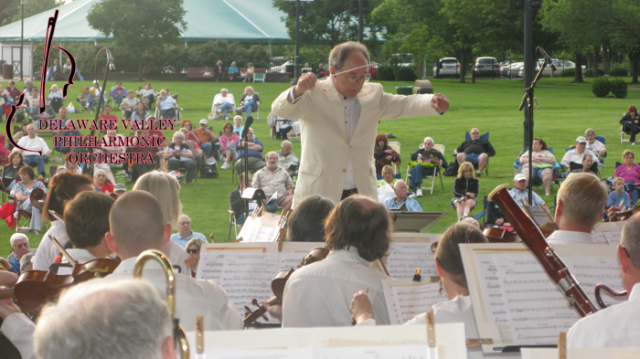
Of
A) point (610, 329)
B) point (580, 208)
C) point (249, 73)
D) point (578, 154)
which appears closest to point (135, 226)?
point (610, 329)

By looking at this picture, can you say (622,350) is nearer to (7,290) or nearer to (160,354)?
(160,354)

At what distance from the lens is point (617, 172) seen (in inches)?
492

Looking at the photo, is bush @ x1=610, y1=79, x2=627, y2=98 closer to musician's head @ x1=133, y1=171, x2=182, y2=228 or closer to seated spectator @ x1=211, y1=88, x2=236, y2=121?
seated spectator @ x1=211, y1=88, x2=236, y2=121

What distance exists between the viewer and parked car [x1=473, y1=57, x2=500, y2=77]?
4672 cm

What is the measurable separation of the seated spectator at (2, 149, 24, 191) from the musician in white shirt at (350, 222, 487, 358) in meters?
11.2

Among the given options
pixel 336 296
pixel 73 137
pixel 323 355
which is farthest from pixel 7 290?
pixel 73 137

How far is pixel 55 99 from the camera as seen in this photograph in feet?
79.9

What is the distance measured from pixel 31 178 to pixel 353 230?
32.5 ft

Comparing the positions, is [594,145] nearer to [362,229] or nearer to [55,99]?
[362,229]

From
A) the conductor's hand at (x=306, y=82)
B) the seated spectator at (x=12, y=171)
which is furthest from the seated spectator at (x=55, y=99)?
the conductor's hand at (x=306, y=82)

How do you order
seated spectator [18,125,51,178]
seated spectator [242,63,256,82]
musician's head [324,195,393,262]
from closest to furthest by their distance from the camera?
musician's head [324,195,393,262], seated spectator [18,125,51,178], seated spectator [242,63,256,82]

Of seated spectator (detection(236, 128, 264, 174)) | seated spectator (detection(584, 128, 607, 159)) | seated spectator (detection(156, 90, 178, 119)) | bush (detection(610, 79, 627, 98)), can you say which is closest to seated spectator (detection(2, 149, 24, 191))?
seated spectator (detection(236, 128, 264, 174))

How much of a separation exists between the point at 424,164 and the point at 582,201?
421 inches

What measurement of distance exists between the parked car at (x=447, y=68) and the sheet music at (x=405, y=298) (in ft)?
145
